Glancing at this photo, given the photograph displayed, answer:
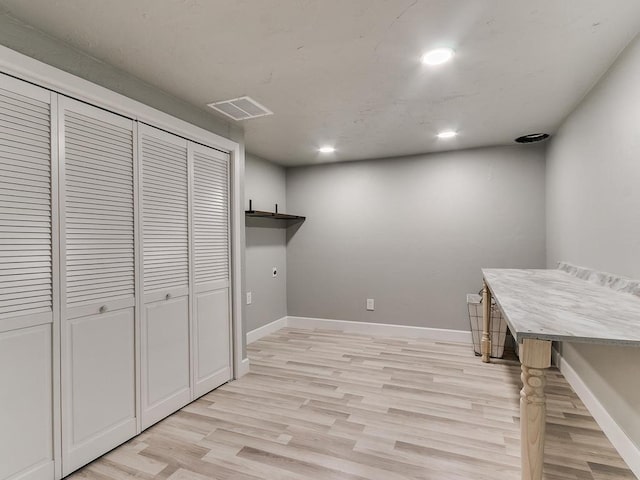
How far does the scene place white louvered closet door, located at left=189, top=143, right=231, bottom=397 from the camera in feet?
8.40

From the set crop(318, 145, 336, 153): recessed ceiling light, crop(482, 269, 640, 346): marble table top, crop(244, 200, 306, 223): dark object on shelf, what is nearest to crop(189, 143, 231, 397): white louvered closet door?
crop(244, 200, 306, 223): dark object on shelf

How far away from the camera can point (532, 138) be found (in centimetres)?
334

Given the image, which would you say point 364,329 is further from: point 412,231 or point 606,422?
point 606,422

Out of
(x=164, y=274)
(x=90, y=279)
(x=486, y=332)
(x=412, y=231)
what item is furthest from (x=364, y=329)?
(x=90, y=279)

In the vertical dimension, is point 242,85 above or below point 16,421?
above

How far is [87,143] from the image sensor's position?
182cm

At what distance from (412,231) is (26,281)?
352cm

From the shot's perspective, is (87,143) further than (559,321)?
Yes

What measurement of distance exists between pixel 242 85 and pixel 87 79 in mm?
854

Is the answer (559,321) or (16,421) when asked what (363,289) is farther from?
(16,421)

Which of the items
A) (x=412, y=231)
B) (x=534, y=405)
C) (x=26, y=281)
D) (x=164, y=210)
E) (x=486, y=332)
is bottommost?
(x=486, y=332)

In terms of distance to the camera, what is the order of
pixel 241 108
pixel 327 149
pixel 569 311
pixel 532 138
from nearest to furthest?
pixel 569 311 < pixel 241 108 < pixel 532 138 < pixel 327 149

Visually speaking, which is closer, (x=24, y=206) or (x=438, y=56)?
(x=24, y=206)

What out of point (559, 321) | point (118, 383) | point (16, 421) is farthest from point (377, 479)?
point (16, 421)
